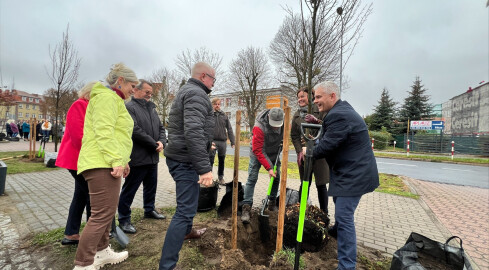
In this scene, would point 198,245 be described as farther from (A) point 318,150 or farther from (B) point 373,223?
(B) point 373,223

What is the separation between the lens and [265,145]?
3.75 meters

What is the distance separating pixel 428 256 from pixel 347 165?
1053 millimetres

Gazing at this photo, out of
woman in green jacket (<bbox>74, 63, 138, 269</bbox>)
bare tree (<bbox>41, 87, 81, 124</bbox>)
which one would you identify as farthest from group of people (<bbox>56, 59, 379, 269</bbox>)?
bare tree (<bbox>41, 87, 81, 124</bbox>)

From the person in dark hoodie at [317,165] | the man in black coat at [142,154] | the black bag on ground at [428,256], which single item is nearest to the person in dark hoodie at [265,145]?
the person in dark hoodie at [317,165]

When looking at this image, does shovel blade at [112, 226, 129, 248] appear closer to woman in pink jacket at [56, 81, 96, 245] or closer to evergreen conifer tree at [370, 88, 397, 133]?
woman in pink jacket at [56, 81, 96, 245]

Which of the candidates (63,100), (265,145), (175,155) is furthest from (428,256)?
(63,100)

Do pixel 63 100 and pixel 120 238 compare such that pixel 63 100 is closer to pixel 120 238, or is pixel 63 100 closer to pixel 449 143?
pixel 120 238

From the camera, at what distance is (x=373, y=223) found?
4039mm

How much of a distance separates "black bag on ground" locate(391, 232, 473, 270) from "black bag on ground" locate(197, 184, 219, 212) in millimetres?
2673

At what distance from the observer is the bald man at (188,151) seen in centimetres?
208

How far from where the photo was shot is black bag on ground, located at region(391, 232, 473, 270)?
2.05 metres

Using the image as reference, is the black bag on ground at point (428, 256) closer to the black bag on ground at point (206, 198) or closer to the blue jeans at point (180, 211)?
the blue jeans at point (180, 211)

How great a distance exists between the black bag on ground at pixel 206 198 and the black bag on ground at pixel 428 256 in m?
2.67

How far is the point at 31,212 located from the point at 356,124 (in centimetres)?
482
